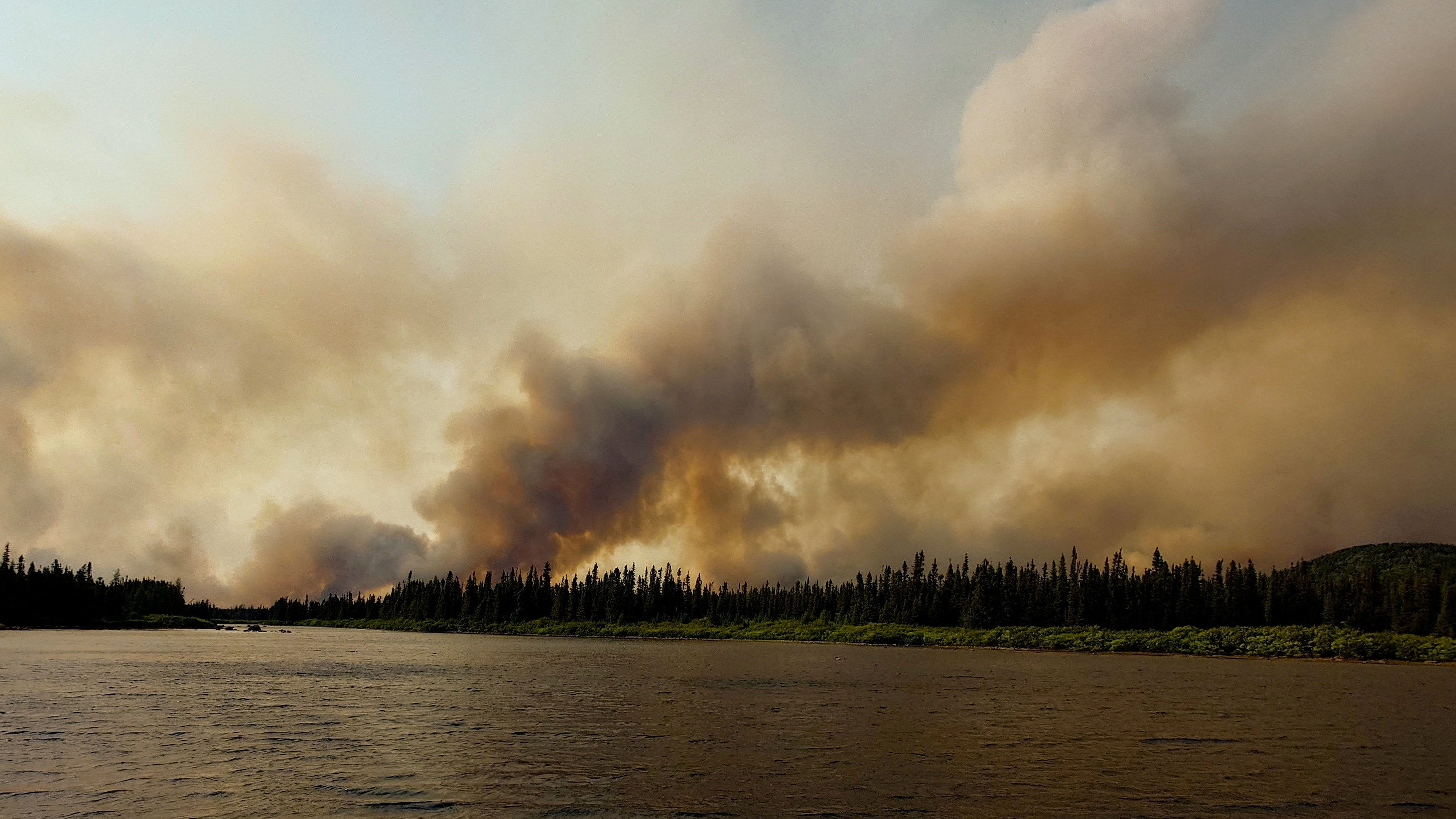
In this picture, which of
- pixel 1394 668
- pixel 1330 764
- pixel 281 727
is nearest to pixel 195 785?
pixel 281 727

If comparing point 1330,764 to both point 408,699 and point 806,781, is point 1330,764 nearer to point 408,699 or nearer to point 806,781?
point 806,781

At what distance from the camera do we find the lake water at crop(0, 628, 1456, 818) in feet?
111

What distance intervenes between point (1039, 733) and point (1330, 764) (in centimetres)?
1541

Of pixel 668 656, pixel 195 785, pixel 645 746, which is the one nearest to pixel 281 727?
pixel 195 785

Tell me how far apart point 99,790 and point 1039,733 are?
49.9 m

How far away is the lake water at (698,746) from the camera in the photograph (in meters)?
33.8

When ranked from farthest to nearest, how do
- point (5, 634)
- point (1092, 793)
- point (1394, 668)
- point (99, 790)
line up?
point (5, 634)
point (1394, 668)
point (1092, 793)
point (99, 790)

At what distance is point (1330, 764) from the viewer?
45.3 meters

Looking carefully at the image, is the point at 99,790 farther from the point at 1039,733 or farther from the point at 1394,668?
the point at 1394,668

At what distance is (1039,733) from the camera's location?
54.8 meters

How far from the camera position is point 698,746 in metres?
47.6

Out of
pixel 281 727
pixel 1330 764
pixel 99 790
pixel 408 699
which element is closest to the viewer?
pixel 99 790

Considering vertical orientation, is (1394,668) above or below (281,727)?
below

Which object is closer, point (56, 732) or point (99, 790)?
point (99, 790)
